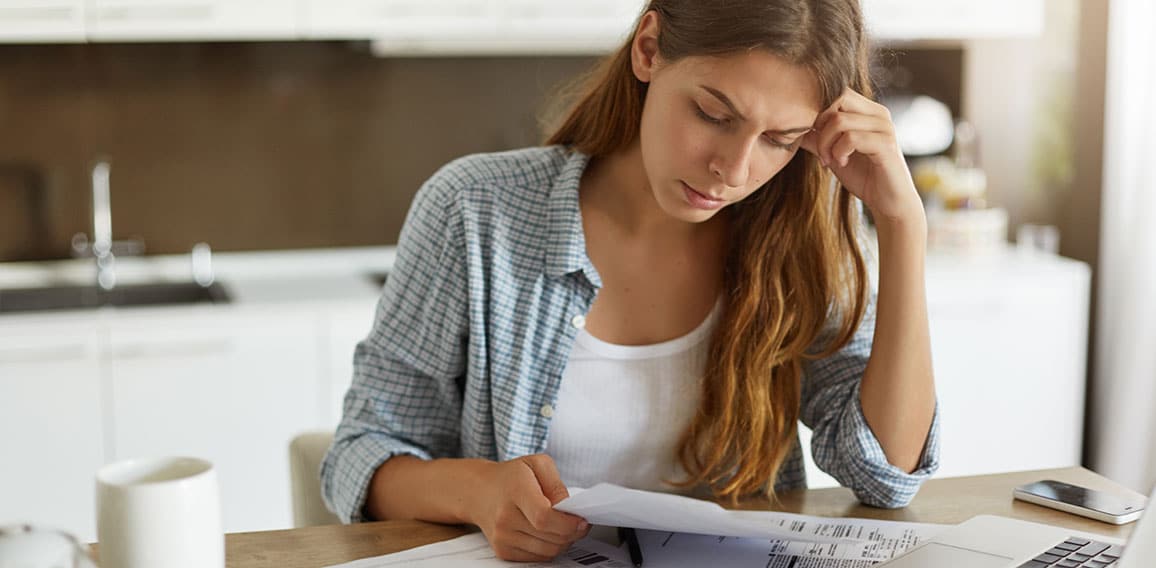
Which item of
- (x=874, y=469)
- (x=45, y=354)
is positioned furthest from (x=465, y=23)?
(x=874, y=469)

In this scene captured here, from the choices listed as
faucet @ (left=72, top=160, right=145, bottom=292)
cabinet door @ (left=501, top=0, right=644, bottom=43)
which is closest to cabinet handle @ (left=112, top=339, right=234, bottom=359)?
faucet @ (left=72, top=160, right=145, bottom=292)

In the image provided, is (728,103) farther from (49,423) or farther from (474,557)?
(49,423)

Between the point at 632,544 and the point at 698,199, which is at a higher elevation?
the point at 698,199

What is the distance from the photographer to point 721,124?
130 cm

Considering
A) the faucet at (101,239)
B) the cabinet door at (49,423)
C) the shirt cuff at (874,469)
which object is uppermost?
the faucet at (101,239)

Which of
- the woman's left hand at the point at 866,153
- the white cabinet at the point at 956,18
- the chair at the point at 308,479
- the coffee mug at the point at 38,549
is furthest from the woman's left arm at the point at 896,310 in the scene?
the white cabinet at the point at 956,18

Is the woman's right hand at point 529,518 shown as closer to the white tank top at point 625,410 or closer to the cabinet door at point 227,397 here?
the white tank top at point 625,410

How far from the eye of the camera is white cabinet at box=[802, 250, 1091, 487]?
10.5ft

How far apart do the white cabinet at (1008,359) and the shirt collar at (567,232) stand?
1.84m

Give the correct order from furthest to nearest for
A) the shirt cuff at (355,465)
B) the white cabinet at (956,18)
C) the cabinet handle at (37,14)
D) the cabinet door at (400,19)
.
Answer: the white cabinet at (956,18), the cabinet door at (400,19), the cabinet handle at (37,14), the shirt cuff at (355,465)

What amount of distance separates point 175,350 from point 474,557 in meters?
1.73

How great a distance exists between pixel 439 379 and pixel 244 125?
6.39 ft

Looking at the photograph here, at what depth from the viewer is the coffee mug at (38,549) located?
2.60ft

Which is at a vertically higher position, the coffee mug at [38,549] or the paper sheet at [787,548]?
the coffee mug at [38,549]
